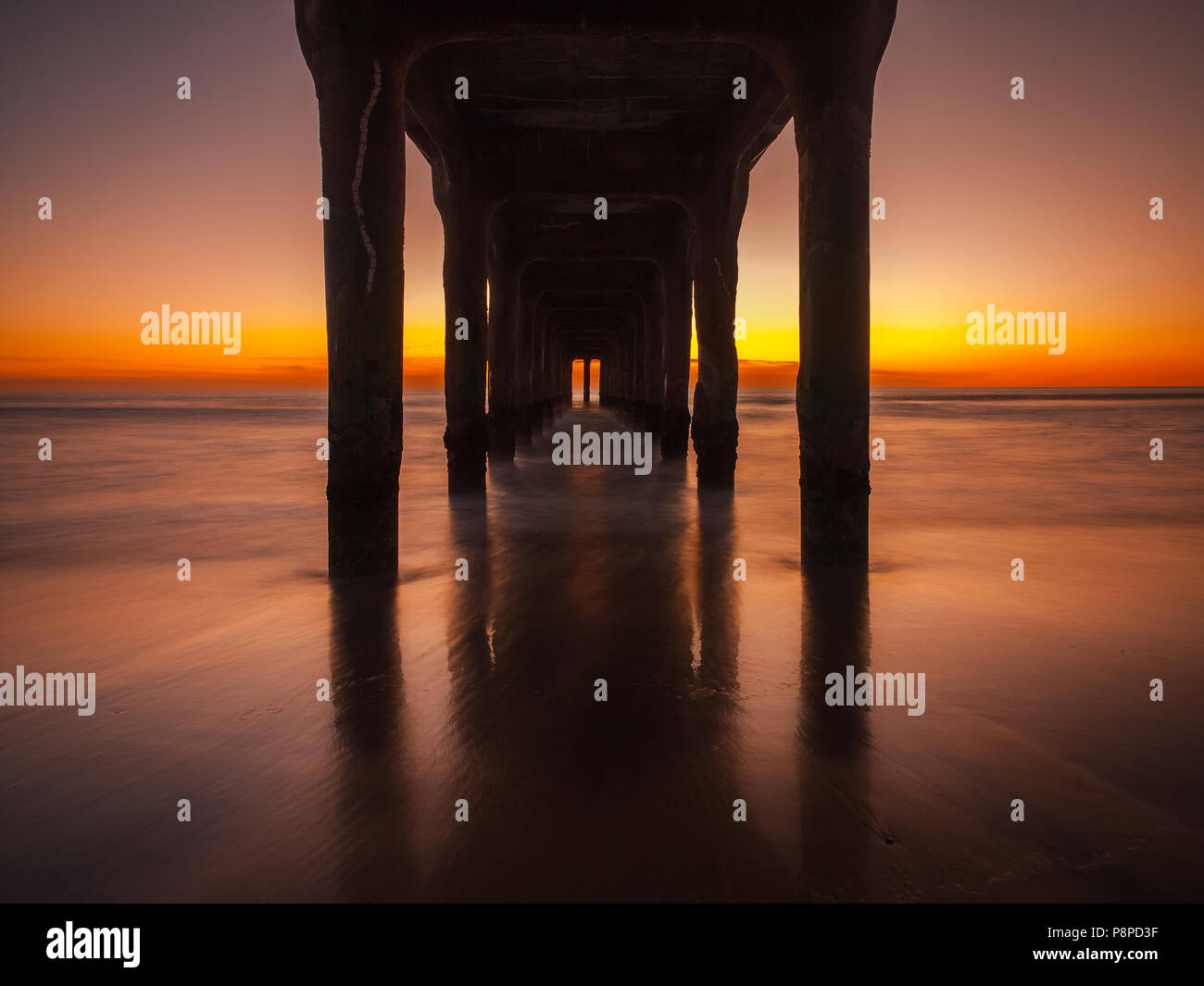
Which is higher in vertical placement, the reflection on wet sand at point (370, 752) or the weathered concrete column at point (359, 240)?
the weathered concrete column at point (359, 240)

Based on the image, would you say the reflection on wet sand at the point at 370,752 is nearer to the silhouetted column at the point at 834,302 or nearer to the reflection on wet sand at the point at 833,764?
the reflection on wet sand at the point at 833,764

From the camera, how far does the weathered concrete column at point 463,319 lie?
10.2 meters

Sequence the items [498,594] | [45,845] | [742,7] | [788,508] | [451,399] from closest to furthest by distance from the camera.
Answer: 1. [45,845]
2. [498,594]
3. [742,7]
4. [788,508]
5. [451,399]

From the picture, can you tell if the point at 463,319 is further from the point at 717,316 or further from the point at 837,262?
the point at 837,262

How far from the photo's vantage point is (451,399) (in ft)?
33.8

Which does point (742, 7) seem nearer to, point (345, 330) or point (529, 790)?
point (345, 330)

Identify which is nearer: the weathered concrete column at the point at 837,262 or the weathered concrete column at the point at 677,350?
the weathered concrete column at the point at 837,262

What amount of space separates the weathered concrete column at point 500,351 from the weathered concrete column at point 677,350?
3243 millimetres

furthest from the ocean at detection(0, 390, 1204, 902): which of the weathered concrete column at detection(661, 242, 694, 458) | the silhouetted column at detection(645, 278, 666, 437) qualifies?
the silhouetted column at detection(645, 278, 666, 437)

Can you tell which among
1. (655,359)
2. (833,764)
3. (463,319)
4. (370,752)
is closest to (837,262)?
(833,764)

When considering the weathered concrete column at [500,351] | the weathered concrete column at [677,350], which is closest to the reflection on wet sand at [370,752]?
the weathered concrete column at [500,351]

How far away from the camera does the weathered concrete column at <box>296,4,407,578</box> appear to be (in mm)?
5176

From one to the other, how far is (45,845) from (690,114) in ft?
32.8
